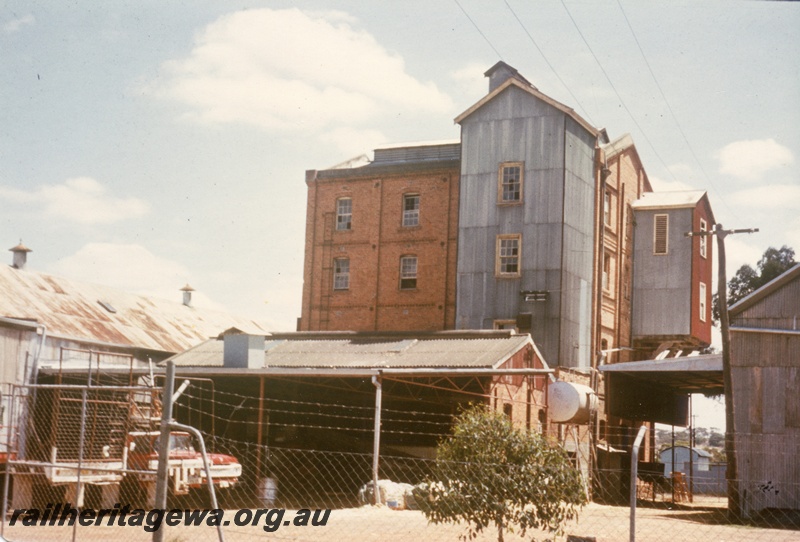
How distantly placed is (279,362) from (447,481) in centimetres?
1860

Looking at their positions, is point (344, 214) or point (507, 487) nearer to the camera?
point (507, 487)

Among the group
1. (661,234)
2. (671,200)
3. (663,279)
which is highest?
(671,200)

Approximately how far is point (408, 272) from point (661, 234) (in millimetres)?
12588

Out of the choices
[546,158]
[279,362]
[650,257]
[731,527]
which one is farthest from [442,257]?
[731,527]

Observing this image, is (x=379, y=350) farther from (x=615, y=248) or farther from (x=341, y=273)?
(x=615, y=248)

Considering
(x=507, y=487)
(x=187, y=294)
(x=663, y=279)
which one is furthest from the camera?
(x=187, y=294)

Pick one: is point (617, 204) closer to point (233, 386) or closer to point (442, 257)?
point (442, 257)

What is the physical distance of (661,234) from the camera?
43781 millimetres

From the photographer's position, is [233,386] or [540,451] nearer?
[540,451]

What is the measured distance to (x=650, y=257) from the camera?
43.9 meters

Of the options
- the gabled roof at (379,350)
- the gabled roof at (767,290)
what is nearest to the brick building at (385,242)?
the gabled roof at (379,350)

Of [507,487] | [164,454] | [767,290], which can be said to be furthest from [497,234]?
[164,454]

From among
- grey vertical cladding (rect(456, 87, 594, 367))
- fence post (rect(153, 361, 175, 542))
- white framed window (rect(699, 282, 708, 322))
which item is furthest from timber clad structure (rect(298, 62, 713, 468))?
fence post (rect(153, 361, 175, 542))

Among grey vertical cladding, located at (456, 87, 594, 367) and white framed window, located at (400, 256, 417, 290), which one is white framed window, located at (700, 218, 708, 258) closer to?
grey vertical cladding, located at (456, 87, 594, 367)
